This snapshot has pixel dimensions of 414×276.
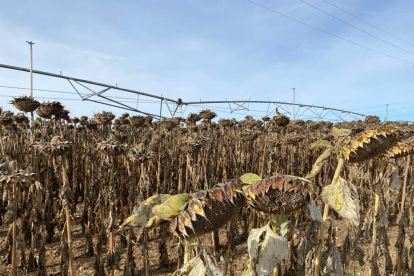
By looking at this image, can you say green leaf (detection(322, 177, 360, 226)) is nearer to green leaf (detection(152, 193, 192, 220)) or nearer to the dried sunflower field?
the dried sunflower field

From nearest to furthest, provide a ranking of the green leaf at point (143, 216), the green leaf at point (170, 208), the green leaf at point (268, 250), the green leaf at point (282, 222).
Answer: the green leaf at point (170, 208), the green leaf at point (143, 216), the green leaf at point (268, 250), the green leaf at point (282, 222)

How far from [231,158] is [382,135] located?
503 centimetres

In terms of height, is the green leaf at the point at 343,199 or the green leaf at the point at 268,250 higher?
the green leaf at the point at 343,199

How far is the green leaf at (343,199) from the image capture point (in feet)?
3.72

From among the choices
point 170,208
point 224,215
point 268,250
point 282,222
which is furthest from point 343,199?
point 170,208

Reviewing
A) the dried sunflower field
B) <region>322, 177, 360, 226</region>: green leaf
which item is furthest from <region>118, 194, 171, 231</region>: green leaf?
<region>322, 177, 360, 226</region>: green leaf

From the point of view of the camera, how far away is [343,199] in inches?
47.1

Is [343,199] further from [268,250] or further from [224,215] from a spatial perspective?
[224,215]

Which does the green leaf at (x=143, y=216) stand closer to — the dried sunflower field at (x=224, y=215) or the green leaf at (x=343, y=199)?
the dried sunflower field at (x=224, y=215)

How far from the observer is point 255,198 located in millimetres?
929

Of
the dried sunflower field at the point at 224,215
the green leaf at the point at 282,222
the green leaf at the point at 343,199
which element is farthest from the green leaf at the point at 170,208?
the green leaf at the point at 343,199

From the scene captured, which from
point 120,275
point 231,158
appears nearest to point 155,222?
point 120,275

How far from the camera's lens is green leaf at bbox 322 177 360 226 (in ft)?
3.72

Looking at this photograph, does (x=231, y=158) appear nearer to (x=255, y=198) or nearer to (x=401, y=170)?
(x=401, y=170)
